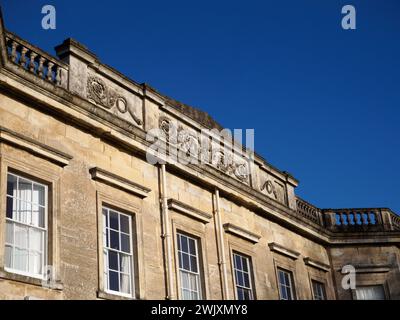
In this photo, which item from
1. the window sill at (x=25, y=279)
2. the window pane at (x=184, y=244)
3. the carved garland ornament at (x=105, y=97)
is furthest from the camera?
the window pane at (x=184, y=244)

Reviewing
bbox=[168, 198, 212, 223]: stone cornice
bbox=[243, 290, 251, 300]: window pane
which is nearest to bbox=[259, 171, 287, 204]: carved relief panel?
bbox=[243, 290, 251, 300]: window pane

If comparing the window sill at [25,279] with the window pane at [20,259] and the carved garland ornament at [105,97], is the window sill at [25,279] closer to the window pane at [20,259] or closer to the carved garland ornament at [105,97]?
the window pane at [20,259]

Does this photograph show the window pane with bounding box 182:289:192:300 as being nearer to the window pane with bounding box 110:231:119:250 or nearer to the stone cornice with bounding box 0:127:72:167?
the window pane with bounding box 110:231:119:250

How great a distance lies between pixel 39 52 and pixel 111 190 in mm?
3046

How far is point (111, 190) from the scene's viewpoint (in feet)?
47.0

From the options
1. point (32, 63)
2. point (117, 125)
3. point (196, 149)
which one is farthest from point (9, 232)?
point (196, 149)

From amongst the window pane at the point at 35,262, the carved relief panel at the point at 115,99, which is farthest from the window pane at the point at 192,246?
the window pane at the point at 35,262

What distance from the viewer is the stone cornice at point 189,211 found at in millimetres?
15680

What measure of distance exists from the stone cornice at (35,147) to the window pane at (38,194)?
0.56m

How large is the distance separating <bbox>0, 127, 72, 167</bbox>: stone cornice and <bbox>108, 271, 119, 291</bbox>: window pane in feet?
7.73

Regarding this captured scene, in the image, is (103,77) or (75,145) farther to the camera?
(103,77)
